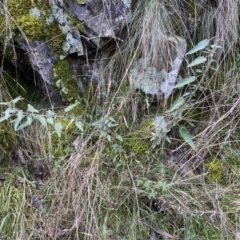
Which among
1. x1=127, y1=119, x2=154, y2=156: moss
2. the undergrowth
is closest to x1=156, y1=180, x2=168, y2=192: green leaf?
the undergrowth

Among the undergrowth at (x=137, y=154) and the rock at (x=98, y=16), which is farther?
the rock at (x=98, y=16)

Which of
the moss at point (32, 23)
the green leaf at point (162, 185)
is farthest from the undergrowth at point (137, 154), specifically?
the moss at point (32, 23)

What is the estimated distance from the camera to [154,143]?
4.96 feet

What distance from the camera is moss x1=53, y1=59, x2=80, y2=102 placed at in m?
1.57

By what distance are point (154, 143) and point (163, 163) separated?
0.09 meters

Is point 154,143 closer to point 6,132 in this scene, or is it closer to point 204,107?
point 204,107

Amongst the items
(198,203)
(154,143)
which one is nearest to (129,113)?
(154,143)

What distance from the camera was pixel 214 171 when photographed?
1.52 m

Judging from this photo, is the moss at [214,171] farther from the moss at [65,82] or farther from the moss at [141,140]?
the moss at [65,82]

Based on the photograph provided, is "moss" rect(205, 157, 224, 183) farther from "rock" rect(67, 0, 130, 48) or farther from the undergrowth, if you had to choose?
"rock" rect(67, 0, 130, 48)

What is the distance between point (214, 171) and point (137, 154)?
0.34 metres

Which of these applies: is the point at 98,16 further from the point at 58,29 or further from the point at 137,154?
the point at 137,154

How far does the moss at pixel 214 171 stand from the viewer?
1501mm

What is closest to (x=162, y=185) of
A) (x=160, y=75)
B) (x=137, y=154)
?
(x=137, y=154)
